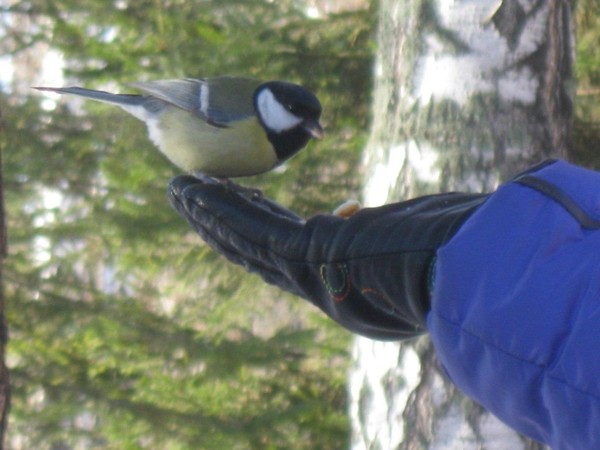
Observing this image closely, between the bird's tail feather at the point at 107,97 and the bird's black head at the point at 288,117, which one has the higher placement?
the bird's black head at the point at 288,117

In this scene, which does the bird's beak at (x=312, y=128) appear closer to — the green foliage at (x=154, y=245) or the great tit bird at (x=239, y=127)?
the great tit bird at (x=239, y=127)

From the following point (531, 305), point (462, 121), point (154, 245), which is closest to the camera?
point (531, 305)

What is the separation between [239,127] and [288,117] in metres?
0.14

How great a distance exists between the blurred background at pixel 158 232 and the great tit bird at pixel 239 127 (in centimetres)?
112

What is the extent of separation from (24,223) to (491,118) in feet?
8.35

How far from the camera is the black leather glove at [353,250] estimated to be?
1.30 m

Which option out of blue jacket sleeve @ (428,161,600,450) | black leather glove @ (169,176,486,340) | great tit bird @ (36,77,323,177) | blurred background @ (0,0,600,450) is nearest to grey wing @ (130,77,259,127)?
great tit bird @ (36,77,323,177)

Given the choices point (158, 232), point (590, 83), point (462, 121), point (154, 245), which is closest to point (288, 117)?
point (462, 121)

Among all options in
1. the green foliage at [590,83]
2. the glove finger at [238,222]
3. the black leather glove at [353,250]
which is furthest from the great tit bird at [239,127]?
the green foliage at [590,83]

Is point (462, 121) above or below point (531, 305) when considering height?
below

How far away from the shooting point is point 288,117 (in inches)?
90.4

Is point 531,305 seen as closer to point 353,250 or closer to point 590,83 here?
point 353,250

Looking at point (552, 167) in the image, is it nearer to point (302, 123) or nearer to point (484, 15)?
point (302, 123)

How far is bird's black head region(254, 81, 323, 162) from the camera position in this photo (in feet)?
7.54
